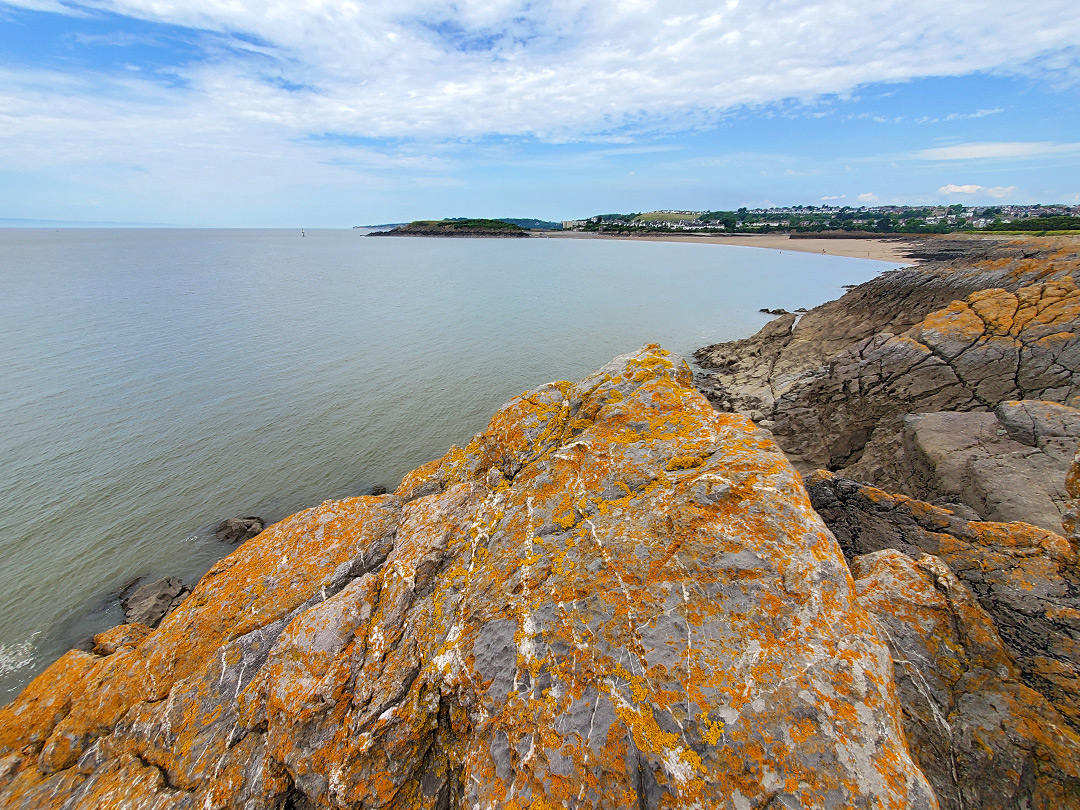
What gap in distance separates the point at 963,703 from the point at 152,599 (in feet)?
61.4

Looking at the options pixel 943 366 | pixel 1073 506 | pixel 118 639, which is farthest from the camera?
pixel 943 366

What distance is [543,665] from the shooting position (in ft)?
15.1

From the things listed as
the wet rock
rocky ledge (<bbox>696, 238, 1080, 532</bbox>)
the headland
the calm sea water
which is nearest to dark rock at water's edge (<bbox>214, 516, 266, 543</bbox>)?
the calm sea water

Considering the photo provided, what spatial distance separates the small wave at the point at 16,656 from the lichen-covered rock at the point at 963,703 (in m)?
19.5

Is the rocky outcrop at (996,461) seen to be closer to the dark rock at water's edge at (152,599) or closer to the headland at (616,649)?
the headland at (616,649)

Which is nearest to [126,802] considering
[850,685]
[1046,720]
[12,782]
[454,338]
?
[12,782]

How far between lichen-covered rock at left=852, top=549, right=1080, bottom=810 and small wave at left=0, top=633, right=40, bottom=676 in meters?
19.5

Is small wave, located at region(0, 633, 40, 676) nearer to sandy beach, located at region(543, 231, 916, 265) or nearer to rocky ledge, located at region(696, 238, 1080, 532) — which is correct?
rocky ledge, located at region(696, 238, 1080, 532)

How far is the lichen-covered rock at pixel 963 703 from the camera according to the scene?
3.98m

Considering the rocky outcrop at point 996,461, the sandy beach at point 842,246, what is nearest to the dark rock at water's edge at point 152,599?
the rocky outcrop at point 996,461

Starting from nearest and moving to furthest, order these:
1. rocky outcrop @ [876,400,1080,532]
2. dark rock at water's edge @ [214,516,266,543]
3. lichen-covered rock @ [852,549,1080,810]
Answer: lichen-covered rock @ [852,549,1080,810], rocky outcrop @ [876,400,1080,532], dark rock at water's edge @ [214,516,266,543]

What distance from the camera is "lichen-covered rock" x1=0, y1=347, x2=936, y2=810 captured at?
378 cm

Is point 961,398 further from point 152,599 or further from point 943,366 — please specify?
point 152,599

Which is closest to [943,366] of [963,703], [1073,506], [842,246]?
[1073,506]
